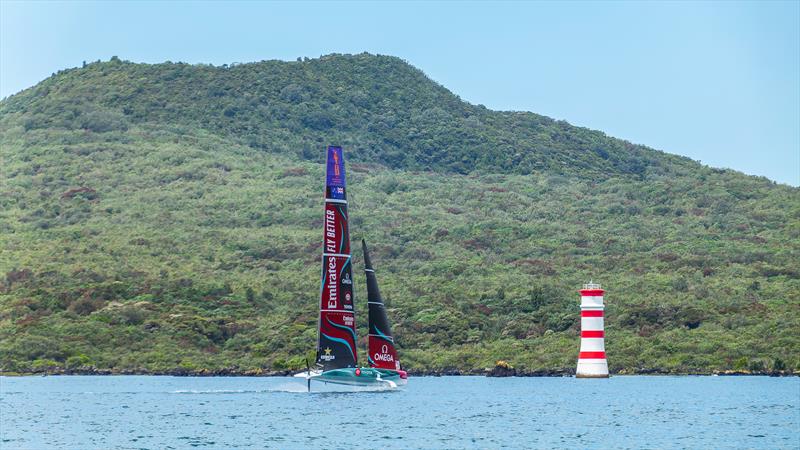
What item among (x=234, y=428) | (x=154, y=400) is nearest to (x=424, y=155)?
(x=154, y=400)

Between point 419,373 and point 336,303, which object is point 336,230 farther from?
point 419,373

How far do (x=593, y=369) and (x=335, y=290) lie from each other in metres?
21.6

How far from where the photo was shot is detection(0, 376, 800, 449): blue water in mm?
53875

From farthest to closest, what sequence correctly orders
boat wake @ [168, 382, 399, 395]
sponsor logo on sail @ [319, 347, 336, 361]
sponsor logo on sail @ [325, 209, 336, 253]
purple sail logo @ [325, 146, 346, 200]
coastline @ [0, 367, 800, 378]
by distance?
coastline @ [0, 367, 800, 378] → boat wake @ [168, 382, 399, 395] → purple sail logo @ [325, 146, 346, 200] → sponsor logo on sail @ [325, 209, 336, 253] → sponsor logo on sail @ [319, 347, 336, 361]

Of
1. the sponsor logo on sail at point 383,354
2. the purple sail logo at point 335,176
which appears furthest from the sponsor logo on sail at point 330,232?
the sponsor logo on sail at point 383,354

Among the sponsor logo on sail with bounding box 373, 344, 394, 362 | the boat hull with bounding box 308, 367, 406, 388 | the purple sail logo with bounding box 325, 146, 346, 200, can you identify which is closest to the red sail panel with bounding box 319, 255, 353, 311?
the boat hull with bounding box 308, 367, 406, 388

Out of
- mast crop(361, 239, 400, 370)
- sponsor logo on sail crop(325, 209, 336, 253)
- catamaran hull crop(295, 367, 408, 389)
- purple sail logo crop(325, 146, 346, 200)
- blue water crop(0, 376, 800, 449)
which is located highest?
purple sail logo crop(325, 146, 346, 200)

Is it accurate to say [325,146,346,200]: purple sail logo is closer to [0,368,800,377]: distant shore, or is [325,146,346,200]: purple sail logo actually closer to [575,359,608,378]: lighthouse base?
[575,359,608,378]: lighthouse base

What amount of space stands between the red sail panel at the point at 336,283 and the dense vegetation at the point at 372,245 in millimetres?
26568

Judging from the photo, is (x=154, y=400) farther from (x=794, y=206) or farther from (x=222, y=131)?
(x=222, y=131)

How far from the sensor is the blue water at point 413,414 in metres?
53.9

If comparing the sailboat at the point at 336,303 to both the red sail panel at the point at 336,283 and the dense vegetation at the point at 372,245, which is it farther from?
the dense vegetation at the point at 372,245

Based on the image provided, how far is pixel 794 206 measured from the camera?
144 meters

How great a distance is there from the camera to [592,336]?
8488 cm
